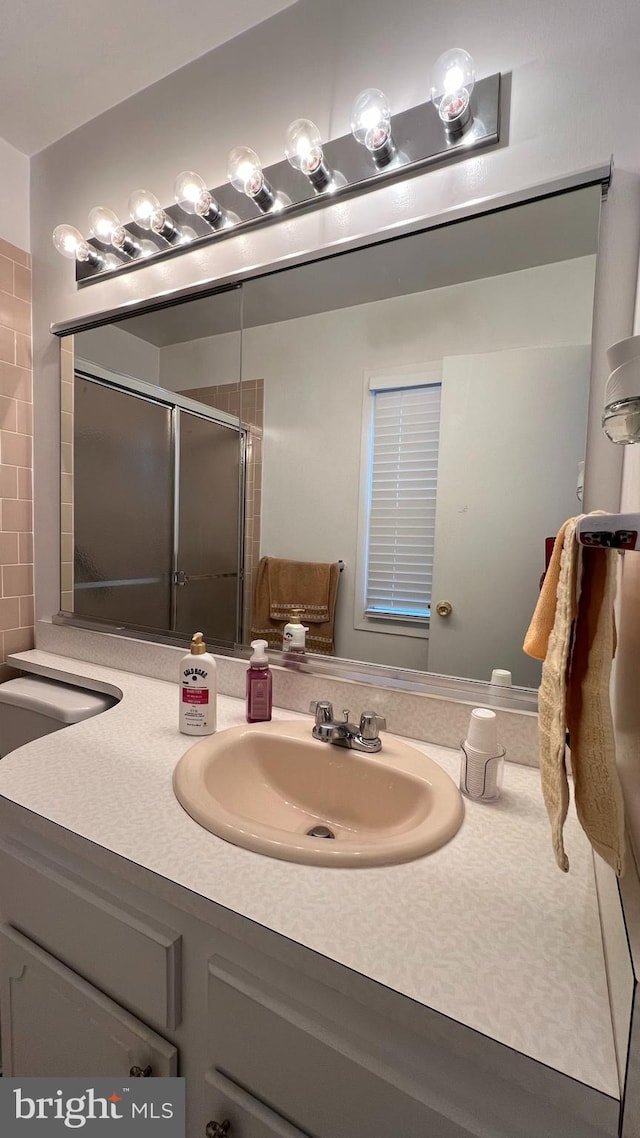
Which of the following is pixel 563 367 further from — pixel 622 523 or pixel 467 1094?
pixel 467 1094

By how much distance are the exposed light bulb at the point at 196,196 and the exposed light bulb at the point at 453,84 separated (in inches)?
22.1

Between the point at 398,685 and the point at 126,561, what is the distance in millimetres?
963

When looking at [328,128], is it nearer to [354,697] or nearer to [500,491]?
[500,491]

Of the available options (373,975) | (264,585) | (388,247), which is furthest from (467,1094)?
(388,247)

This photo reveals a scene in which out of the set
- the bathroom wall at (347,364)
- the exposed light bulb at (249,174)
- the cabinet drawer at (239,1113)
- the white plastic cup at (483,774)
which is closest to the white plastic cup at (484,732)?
the white plastic cup at (483,774)

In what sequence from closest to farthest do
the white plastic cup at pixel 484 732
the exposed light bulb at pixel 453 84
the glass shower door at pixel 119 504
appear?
1. the white plastic cup at pixel 484 732
2. the exposed light bulb at pixel 453 84
3. the glass shower door at pixel 119 504

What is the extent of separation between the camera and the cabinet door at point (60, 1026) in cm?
64

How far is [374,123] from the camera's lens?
95cm

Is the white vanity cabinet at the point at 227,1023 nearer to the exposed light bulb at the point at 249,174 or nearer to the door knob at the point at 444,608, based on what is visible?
the door knob at the point at 444,608

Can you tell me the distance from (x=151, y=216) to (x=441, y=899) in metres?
1.60

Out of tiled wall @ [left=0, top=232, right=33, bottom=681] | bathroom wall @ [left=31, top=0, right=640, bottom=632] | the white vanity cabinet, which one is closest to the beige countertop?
the white vanity cabinet

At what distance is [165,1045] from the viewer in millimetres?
621

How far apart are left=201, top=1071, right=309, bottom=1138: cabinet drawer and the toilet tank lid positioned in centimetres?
84

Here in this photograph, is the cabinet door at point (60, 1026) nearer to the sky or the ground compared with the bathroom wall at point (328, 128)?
nearer to the ground
